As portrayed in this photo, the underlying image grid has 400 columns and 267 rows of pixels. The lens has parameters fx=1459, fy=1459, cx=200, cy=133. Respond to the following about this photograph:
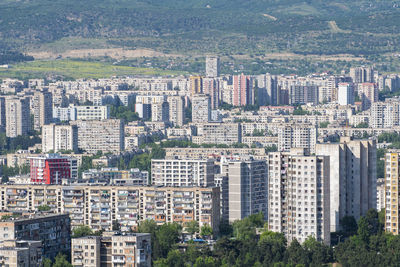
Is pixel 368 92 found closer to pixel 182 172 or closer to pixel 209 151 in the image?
pixel 209 151

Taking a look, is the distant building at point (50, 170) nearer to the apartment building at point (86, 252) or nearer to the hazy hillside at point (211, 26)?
the apartment building at point (86, 252)

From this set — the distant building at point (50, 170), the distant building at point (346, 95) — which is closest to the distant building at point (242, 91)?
the distant building at point (346, 95)

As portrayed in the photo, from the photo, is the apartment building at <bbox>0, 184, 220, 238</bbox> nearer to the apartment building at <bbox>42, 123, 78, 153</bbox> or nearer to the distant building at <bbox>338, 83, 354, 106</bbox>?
the apartment building at <bbox>42, 123, 78, 153</bbox>

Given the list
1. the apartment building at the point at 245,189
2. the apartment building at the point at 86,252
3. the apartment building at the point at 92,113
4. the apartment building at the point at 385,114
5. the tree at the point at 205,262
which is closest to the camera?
the apartment building at the point at 86,252

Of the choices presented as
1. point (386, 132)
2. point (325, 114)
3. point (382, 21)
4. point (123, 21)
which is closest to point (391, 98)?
point (325, 114)

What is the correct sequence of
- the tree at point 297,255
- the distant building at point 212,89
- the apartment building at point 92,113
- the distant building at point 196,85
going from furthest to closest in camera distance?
1. the distant building at point 196,85
2. the distant building at point 212,89
3. the apartment building at point 92,113
4. the tree at point 297,255

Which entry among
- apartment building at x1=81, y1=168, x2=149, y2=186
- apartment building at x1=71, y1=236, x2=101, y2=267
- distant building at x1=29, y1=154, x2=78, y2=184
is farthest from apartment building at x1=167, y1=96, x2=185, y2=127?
apartment building at x1=71, y1=236, x2=101, y2=267
